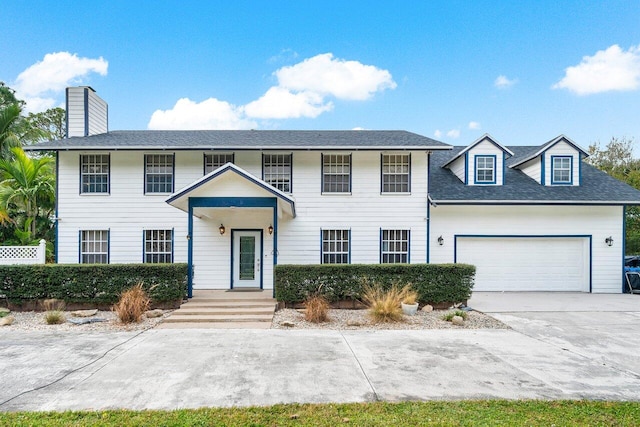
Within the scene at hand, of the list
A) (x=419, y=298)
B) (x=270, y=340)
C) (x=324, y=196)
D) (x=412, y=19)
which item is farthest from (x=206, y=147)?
(x=412, y=19)

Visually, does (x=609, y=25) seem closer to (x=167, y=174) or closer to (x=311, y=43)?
(x=311, y=43)

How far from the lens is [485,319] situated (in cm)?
872

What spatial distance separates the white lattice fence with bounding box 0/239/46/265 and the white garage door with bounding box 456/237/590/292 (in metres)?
14.3

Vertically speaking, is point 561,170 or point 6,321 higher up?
point 561,170

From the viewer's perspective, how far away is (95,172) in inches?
485

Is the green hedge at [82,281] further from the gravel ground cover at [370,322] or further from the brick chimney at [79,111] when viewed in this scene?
the brick chimney at [79,111]

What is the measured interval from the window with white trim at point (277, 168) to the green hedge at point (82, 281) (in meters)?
4.86

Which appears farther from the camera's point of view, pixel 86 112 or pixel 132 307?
pixel 86 112

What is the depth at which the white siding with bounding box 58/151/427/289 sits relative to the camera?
12.2m

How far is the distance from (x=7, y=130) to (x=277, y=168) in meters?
14.5

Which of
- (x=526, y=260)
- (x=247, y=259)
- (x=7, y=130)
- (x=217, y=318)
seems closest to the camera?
(x=217, y=318)

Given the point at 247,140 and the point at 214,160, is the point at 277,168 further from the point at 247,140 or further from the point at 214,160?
the point at 214,160

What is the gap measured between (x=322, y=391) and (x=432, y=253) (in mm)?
9520

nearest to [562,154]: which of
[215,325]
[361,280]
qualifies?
[361,280]
